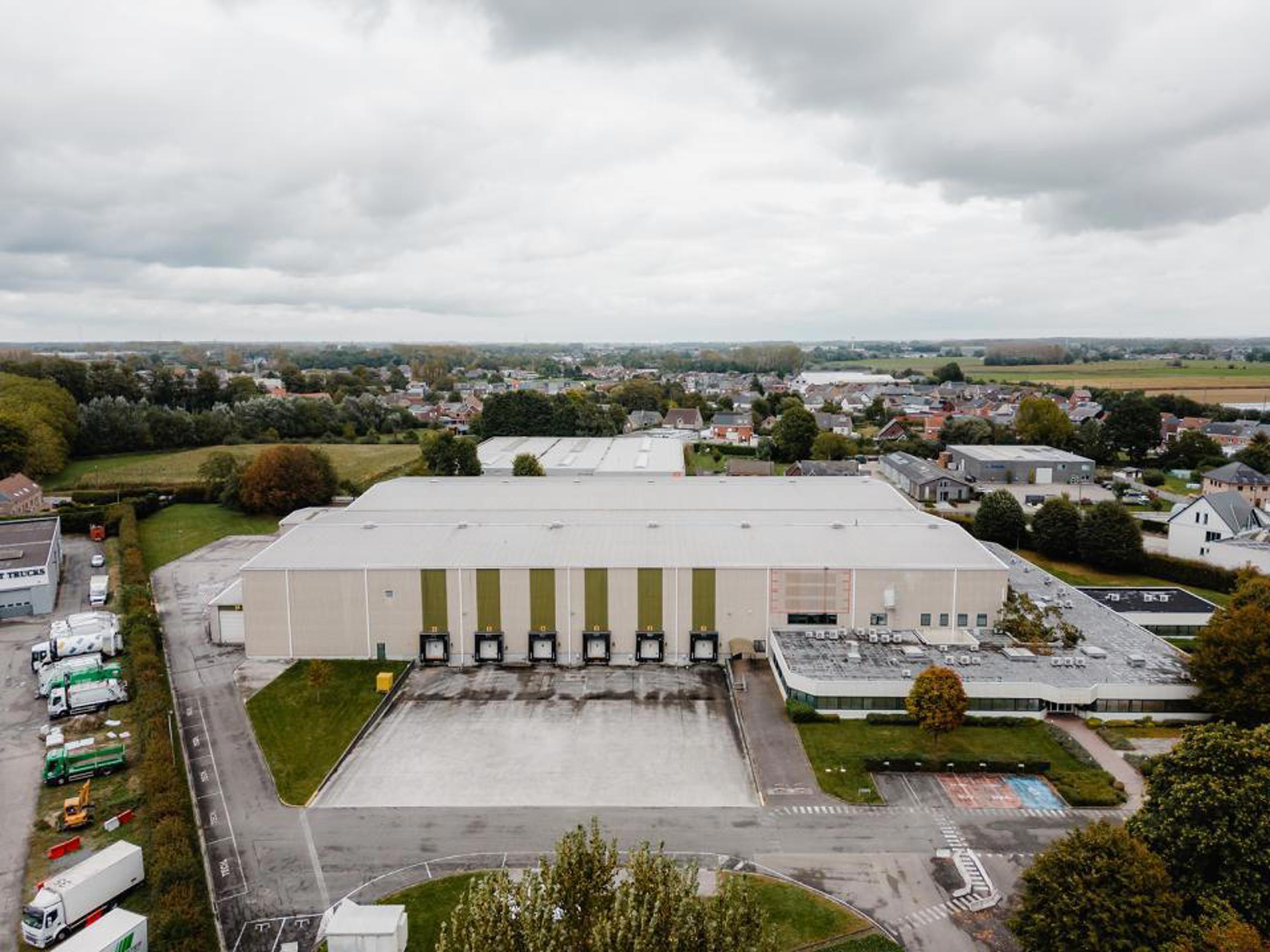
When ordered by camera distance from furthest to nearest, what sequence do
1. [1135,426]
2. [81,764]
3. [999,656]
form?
[1135,426] → [999,656] → [81,764]

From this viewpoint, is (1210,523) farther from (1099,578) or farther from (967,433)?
(967,433)

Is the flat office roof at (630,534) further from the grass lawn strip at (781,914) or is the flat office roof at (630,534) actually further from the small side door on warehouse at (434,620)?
the grass lawn strip at (781,914)

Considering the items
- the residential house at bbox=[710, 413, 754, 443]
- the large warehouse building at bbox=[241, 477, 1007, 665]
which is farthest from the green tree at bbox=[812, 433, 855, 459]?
the large warehouse building at bbox=[241, 477, 1007, 665]

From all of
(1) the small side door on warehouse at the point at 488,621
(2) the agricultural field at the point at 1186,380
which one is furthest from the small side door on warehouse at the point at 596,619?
(2) the agricultural field at the point at 1186,380

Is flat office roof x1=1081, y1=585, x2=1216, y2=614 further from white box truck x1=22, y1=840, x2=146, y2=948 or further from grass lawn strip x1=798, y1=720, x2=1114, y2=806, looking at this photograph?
white box truck x1=22, y1=840, x2=146, y2=948

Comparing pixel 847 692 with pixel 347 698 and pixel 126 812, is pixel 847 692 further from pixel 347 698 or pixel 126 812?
pixel 126 812

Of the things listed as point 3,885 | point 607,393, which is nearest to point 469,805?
point 3,885

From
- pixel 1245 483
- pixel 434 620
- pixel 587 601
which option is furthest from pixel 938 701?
pixel 1245 483
